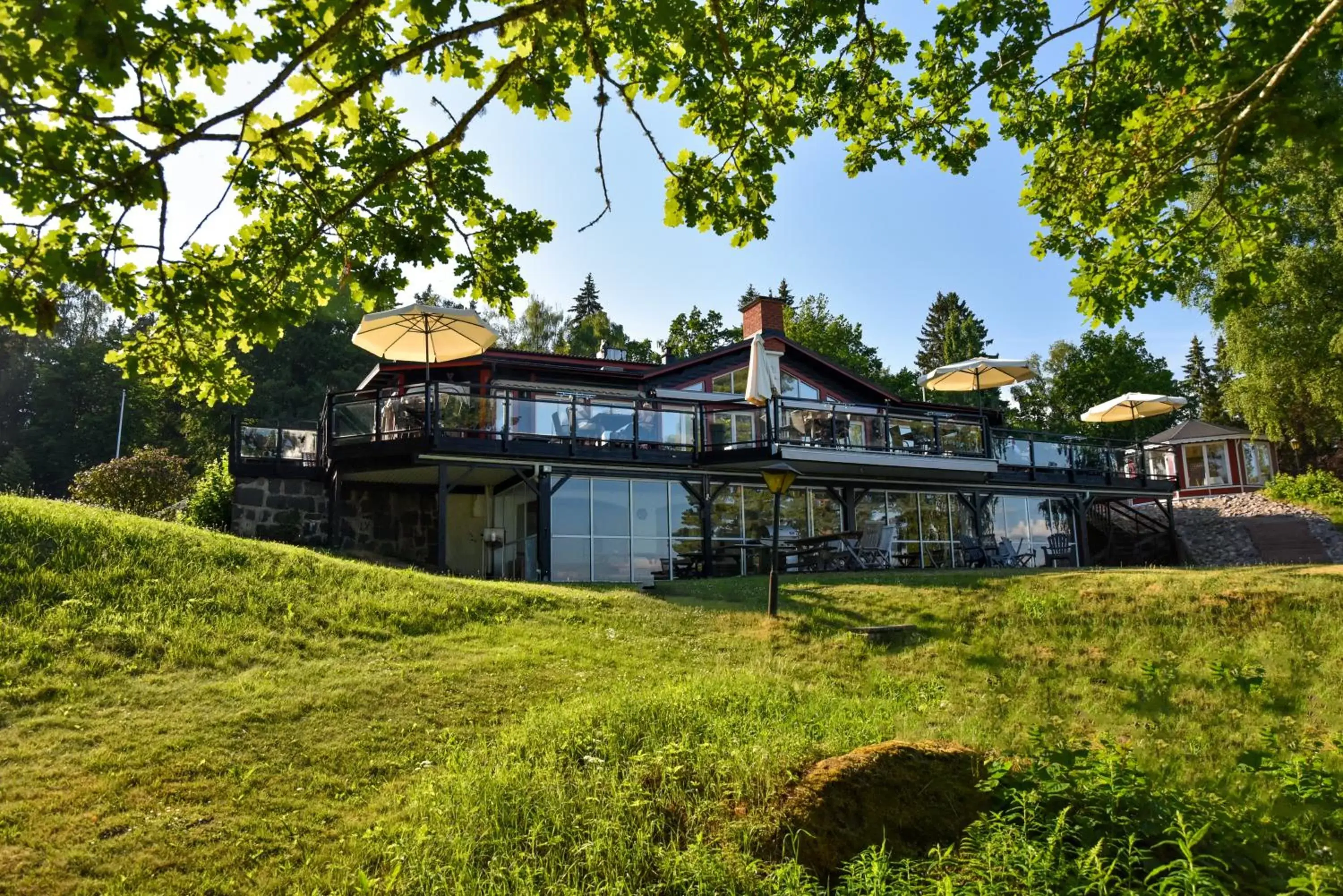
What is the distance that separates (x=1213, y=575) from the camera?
12320mm

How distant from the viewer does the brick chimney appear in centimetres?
2591

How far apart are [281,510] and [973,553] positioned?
1472 centimetres

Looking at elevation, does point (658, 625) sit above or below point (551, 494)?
below

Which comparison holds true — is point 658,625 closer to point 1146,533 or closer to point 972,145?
point 972,145

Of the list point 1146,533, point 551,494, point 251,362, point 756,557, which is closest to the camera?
point 551,494

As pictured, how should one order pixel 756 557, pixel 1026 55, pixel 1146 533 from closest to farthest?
pixel 1026 55 → pixel 756 557 → pixel 1146 533

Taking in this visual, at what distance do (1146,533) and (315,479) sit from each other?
874 inches

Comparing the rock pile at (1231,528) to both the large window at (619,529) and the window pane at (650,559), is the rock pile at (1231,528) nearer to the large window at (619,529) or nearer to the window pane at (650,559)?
the large window at (619,529)

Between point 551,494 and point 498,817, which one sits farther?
point 551,494

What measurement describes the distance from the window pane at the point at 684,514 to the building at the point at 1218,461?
1957cm

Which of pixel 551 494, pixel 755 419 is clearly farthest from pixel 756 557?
pixel 551 494

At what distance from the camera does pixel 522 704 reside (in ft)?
25.1

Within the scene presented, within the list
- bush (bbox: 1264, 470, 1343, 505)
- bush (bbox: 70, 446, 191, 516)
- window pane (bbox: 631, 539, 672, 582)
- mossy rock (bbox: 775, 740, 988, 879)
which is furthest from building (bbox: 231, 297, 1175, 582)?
mossy rock (bbox: 775, 740, 988, 879)

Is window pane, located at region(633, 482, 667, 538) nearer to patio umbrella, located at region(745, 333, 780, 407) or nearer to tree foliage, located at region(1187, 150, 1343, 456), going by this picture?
patio umbrella, located at region(745, 333, 780, 407)
